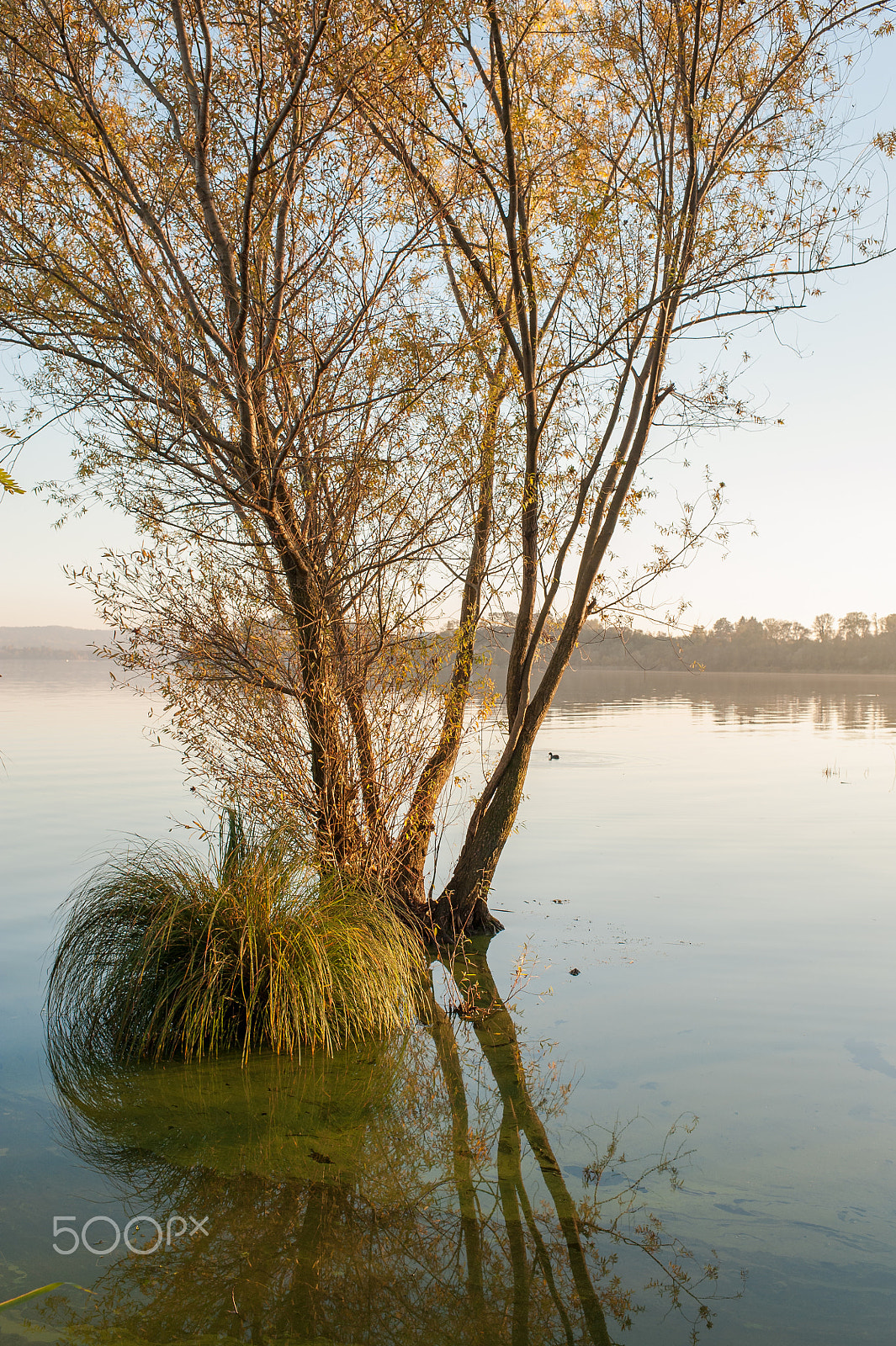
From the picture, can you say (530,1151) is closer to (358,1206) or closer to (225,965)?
(358,1206)

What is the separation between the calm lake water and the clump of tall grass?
227mm

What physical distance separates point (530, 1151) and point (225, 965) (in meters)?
2.06

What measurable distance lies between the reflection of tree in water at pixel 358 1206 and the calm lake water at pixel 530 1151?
1cm

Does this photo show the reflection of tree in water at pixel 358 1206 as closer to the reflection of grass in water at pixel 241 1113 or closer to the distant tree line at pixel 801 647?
the reflection of grass in water at pixel 241 1113

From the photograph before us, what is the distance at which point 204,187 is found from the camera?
20.1 ft

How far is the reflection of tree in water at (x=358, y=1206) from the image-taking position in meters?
3.53

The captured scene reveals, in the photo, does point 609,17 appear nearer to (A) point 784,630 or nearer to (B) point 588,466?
(B) point 588,466

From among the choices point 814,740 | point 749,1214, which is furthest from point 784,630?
point 749,1214

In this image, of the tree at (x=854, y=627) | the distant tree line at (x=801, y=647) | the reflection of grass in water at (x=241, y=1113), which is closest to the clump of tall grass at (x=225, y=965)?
the reflection of grass in water at (x=241, y=1113)

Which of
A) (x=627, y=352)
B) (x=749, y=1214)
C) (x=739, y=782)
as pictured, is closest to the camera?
(x=749, y=1214)

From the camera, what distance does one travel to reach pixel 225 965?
5777mm

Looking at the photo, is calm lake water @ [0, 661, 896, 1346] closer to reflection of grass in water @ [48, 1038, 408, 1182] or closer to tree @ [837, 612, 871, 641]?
reflection of grass in water @ [48, 1038, 408, 1182]

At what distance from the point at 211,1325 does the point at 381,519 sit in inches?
203

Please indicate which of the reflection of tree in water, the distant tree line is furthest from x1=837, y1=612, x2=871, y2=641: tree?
the reflection of tree in water
